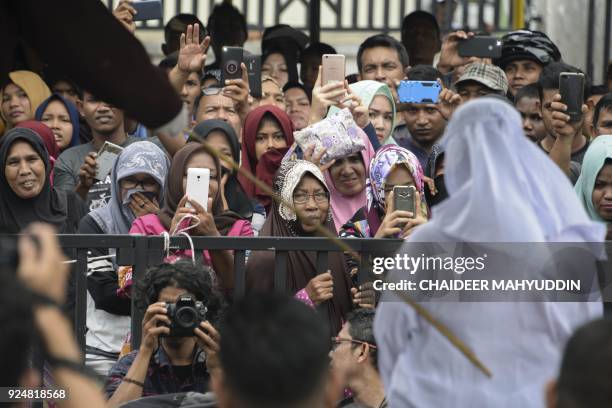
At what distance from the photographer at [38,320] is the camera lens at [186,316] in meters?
2.55

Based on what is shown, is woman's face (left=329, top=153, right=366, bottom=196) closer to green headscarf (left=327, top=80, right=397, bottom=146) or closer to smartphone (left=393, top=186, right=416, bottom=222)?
green headscarf (left=327, top=80, right=397, bottom=146)

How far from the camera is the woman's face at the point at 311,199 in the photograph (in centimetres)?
593

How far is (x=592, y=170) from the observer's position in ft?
20.2

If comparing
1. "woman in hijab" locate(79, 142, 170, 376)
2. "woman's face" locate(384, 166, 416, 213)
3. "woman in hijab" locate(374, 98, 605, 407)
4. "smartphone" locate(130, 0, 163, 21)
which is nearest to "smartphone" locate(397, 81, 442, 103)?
"woman's face" locate(384, 166, 416, 213)

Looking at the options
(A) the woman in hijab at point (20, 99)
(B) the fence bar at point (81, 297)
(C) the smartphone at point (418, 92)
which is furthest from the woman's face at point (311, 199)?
(A) the woman in hijab at point (20, 99)

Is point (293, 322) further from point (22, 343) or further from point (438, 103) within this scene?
point (438, 103)

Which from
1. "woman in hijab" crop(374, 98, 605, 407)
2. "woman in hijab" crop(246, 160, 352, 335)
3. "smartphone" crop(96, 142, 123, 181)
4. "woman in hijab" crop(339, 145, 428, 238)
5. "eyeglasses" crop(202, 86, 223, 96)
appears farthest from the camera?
"eyeglasses" crop(202, 86, 223, 96)

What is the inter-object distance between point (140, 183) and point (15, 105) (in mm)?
1905

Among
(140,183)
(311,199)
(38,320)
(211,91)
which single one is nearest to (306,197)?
(311,199)

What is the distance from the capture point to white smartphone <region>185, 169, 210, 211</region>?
18.7 ft

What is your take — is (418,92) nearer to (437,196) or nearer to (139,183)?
(437,196)

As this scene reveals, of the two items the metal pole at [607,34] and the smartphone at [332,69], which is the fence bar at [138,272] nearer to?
the smartphone at [332,69]

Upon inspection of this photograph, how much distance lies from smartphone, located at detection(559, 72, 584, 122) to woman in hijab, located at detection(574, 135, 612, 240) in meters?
0.26

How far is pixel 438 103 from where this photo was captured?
7.29 metres
